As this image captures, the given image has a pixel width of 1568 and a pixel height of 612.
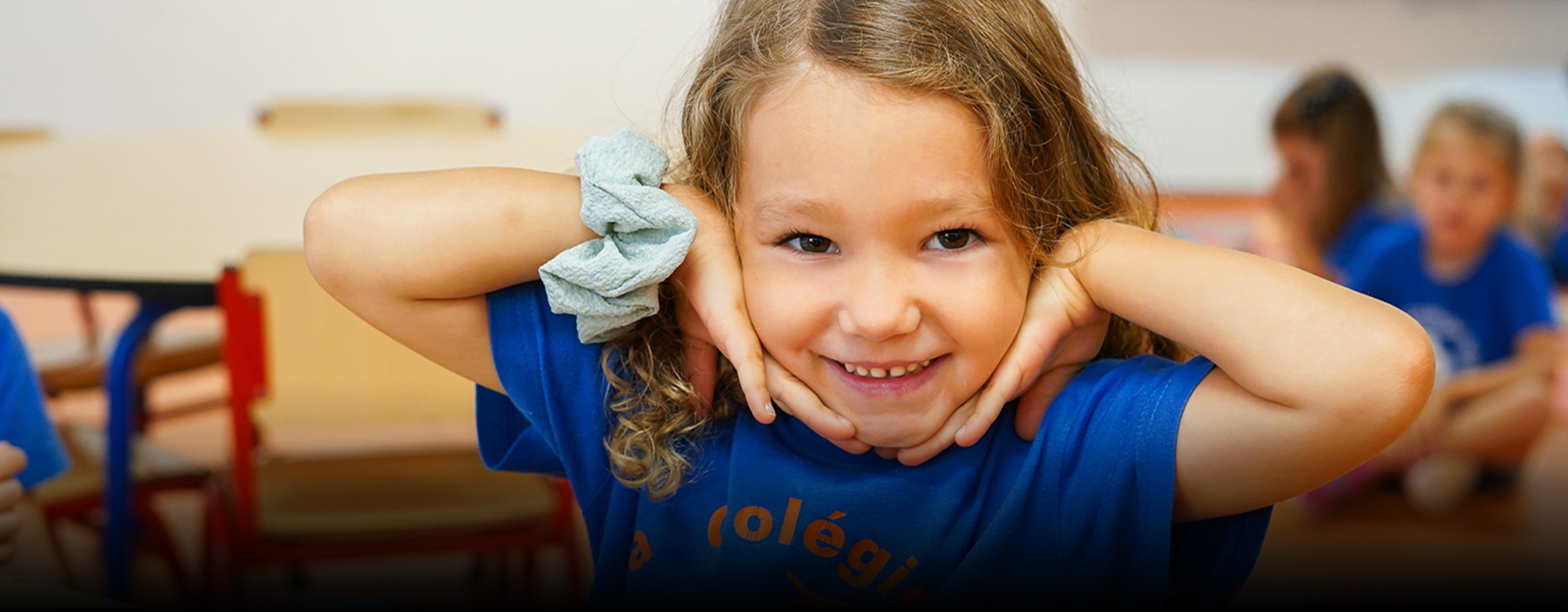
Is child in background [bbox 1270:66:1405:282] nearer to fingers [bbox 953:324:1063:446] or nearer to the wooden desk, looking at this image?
the wooden desk

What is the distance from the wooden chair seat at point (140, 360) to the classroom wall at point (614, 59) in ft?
0.73

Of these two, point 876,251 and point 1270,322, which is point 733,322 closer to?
point 876,251

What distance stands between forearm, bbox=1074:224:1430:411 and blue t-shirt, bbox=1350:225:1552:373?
2.01m

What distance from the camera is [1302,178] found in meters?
2.45

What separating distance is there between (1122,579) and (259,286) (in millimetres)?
952

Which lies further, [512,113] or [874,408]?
[512,113]

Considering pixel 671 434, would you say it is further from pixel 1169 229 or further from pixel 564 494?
pixel 564 494

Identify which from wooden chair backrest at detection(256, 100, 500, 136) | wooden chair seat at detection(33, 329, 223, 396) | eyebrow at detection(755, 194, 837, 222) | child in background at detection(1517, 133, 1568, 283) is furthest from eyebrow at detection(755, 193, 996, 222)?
child in background at detection(1517, 133, 1568, 283)

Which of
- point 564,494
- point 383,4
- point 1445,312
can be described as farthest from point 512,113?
point 1445,312

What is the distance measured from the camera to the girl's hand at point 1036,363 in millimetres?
627

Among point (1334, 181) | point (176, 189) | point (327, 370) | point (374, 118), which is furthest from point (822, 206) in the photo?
point (1334, 181)

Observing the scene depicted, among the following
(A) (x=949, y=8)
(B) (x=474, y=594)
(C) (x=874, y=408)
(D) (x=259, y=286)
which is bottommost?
(B) (x=474, y=594)

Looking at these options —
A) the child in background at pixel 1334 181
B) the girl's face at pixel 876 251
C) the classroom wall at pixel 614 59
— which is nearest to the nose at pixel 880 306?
the girl's face at pixel 876 251

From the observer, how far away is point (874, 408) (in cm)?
63
